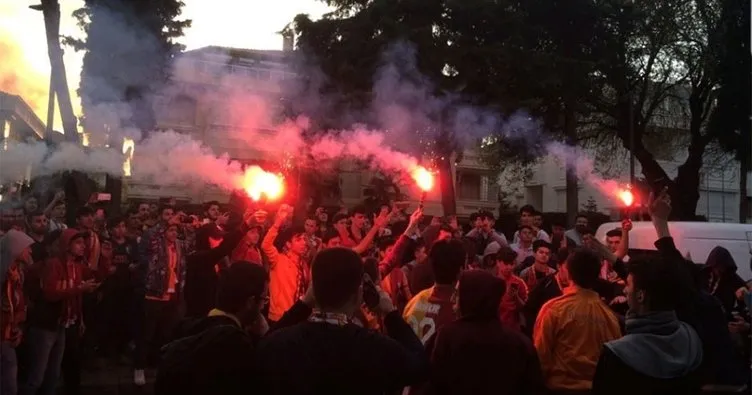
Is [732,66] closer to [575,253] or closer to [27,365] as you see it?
[575,253]

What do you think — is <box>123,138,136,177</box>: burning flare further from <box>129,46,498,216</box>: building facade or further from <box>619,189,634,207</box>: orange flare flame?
<box>619,189,634,207</box>: orange flare flame

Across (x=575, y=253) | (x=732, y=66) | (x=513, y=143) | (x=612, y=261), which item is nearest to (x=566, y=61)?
(x=513, y=143)

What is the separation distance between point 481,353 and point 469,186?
33.5 m

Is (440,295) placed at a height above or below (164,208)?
A: below

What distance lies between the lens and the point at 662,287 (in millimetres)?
3301

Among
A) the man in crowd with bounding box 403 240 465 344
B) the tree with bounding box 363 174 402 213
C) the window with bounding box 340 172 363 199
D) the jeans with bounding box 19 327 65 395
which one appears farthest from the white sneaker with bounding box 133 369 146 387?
the window with bounding box 340 172 363 199

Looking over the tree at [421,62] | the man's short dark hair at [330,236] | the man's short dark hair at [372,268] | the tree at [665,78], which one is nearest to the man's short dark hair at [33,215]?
the man's short dark hair at [330,236]

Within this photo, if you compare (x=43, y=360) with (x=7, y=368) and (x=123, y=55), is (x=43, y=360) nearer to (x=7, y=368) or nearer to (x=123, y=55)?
(x=7, y=368)

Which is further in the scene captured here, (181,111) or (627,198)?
(181,111)

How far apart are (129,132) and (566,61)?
369 inches

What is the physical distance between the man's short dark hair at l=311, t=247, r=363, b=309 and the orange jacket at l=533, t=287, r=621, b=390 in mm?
1707

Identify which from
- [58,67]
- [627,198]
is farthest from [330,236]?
[58,67]

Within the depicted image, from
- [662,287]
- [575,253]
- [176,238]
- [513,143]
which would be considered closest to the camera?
[662,287]

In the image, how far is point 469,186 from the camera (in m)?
36.6
